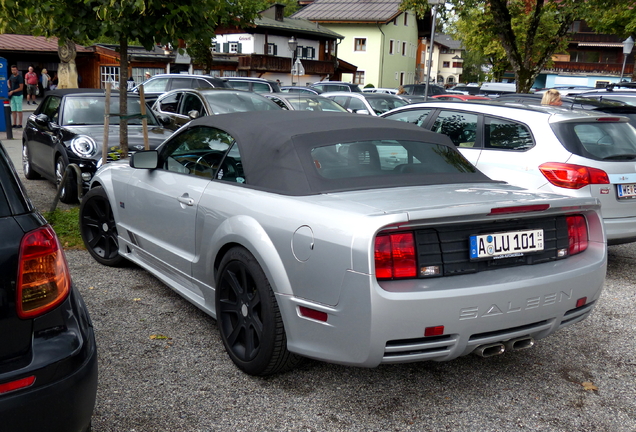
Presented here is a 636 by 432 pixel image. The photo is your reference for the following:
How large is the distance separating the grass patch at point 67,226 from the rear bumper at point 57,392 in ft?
13.9

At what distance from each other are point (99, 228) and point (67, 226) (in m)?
1.42

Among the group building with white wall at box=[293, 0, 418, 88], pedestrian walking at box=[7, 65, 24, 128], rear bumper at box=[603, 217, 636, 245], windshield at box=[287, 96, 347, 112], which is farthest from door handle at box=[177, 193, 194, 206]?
building with white wall at box=[293, 0, 418, 88]

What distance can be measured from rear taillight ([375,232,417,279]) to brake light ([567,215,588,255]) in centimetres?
116

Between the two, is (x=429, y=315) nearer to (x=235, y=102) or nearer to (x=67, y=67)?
(x=235, y=102)

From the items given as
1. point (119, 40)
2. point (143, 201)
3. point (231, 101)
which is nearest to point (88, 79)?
point (231, 101)

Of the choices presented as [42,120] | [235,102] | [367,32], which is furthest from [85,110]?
[367,32]

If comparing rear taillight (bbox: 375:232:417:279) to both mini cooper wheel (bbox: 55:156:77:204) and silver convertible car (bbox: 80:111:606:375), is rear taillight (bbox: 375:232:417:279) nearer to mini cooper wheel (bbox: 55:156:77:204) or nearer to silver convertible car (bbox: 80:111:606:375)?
silver convertible car (bbox: 80:111:606:375)

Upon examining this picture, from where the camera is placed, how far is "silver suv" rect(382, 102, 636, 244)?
572 cm

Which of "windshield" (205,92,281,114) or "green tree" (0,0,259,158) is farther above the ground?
"green tree" (0,0,259,158)

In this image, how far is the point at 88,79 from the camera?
42.9 meters

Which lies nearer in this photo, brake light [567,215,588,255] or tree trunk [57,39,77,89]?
brake light [567,215,588,255]

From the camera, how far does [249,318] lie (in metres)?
3.53

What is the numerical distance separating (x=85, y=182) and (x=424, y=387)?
6.28m

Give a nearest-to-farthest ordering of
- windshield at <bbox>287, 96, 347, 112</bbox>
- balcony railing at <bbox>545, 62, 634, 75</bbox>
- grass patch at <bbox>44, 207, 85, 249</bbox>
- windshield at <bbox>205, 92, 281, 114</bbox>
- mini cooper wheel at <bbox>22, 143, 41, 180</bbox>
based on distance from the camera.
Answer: grass patch at <bbox>44, 207, 85, 249</bbox> < mini cooper wheel at <bbox>22, 143, 41, 180</bbox> < windshield at <bbox>205, 92, 281, 114</bbox> < windshield at <bbox>287, 96, 347, 112</bbox> < balcony railing at <bbox>545, 62, 634, 75</bbox>
